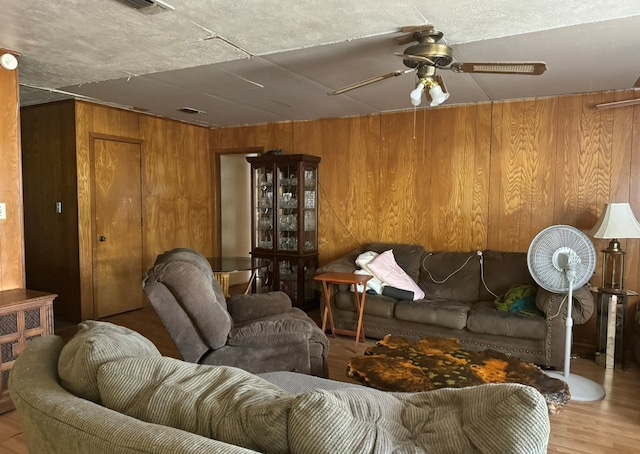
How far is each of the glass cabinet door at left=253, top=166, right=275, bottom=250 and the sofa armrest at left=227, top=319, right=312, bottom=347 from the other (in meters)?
2.69

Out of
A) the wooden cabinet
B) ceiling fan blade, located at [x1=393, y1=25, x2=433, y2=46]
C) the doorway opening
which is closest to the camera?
ceiling fan blade, located at [x1=393, y1=25, x2=433, y2=46]

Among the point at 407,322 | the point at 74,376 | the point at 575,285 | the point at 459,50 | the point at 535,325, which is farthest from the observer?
the point at 407,322

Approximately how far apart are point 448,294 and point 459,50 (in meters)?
2.32

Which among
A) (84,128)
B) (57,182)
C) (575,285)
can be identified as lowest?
(575,285)

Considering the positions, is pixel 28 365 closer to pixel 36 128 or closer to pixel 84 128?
pixel 84 128

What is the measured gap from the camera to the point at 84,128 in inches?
181

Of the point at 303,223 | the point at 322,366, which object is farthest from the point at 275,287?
the point at 322,366

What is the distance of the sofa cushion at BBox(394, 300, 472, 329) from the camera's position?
3.73m

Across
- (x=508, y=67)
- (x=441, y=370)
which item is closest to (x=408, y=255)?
(x=441, y=370)

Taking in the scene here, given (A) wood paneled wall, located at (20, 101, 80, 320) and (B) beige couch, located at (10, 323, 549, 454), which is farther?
(A) wood paneled wall, located at (20, 101, 80, 320)

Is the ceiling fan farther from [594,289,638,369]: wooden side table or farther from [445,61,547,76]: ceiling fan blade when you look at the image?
[594,289,638,369]: wooden side table

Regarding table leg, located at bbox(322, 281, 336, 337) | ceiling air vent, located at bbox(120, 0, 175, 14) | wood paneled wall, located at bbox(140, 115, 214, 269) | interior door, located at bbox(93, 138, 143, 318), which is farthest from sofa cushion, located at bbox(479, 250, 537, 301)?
interior door, located at bbox(93, 138, 143, 318)

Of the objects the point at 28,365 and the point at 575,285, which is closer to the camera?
the point at 28,365

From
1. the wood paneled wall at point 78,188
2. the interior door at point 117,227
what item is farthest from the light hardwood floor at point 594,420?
the wood paneled wall at point 78,188
